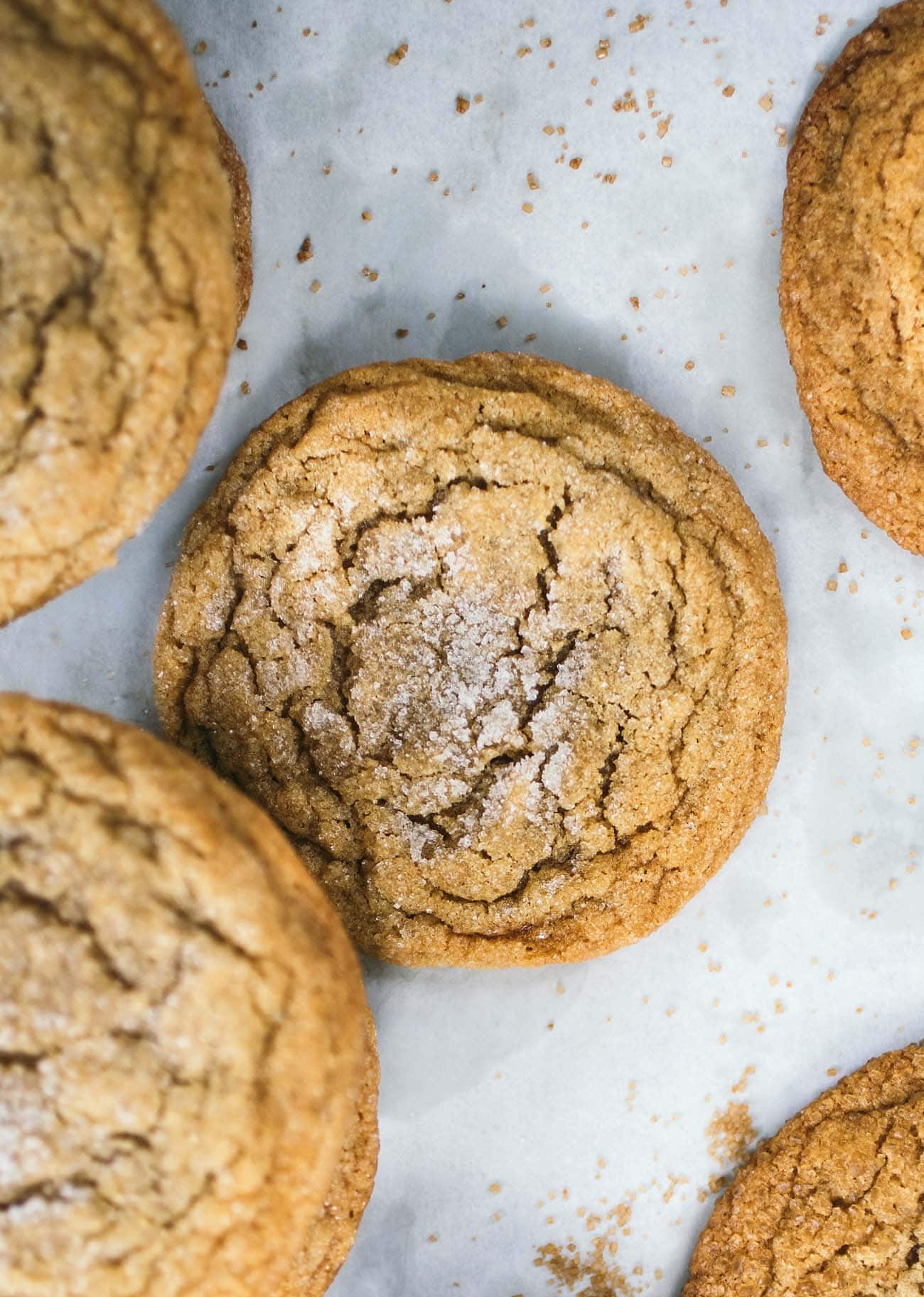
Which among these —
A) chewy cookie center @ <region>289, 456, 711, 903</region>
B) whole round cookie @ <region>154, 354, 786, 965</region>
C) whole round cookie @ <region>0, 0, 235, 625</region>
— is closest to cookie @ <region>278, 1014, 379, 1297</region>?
whole round cookie @ <region>154, 354, 786, 965</region>

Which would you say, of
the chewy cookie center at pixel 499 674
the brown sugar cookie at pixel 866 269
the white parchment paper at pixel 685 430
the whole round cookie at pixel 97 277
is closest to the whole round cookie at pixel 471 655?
the chewy cookie center at pixel 499 674

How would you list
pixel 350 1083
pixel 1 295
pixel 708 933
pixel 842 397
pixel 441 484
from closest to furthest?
pixel 1 295, pixel 350 1083, pixel 441 484, pixel 842 397, pixel 708 933

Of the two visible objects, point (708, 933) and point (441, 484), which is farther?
point (708, 933)

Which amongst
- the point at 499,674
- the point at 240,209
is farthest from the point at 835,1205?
the point at 240,209

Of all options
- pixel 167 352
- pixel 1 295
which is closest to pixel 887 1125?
pixel 167 352

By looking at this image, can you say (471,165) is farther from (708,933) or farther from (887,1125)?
(887,1125)

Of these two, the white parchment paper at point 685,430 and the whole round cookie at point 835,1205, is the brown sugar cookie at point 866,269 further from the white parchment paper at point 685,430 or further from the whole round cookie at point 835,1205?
the whole round cookie at point 835,1205

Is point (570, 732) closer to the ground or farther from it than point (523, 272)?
closer to the ground
